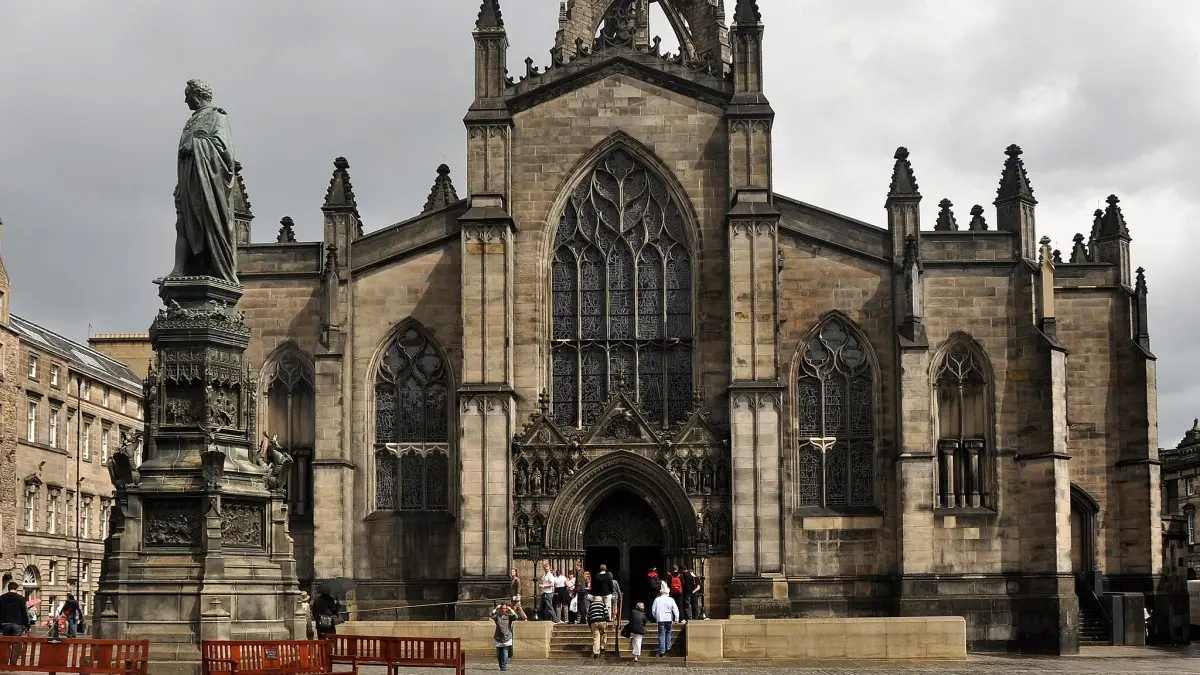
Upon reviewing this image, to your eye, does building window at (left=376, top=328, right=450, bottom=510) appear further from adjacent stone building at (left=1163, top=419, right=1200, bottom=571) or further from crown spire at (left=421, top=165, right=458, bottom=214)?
adjacent stone building at (left=1163, top=419, right=1200, bottom=571)

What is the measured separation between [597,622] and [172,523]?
17.8m

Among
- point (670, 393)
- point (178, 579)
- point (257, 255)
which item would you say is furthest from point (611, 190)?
point (178, 579)

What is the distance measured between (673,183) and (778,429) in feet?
24.1

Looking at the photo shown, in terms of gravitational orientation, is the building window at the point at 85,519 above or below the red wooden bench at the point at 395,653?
above

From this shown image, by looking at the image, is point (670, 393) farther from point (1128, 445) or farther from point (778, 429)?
point (1128, 445)

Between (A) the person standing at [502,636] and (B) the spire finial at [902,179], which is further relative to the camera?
(B) the spire finial at [902,179]

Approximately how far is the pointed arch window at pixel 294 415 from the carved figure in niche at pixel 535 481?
601 cm

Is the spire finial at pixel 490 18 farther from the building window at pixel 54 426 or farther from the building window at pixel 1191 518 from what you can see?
the building window at pixel 1191 518

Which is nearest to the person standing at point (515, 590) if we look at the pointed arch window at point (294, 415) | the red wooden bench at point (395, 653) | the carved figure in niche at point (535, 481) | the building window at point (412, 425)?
the carved figure in niche at point (535, 481)

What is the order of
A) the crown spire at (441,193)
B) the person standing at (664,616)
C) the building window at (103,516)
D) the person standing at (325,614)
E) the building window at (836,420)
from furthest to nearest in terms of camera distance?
the building window at (103,516), the crown spire at (441,193), the building window at (836,420), the person standing at (664,616), the person standing at (325,614)

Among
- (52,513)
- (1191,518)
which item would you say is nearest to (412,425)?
(52,513)

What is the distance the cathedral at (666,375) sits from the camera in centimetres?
3997

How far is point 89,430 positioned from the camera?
6675 cm

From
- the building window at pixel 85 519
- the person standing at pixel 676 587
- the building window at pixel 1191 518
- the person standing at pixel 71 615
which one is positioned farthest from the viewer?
the building window at pixel 1191 518
